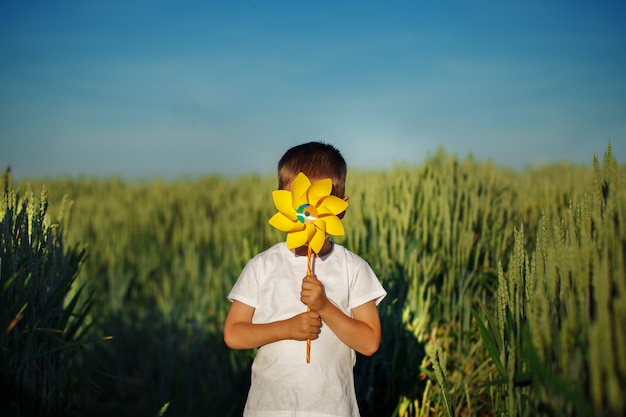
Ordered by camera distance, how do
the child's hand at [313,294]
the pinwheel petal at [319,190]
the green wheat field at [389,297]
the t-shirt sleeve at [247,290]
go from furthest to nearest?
the t-shirt sleeve at [247,290] → the pinwheel petal at [319,190] → the child's hand at [313,294] → the green wheat field at [389,297]

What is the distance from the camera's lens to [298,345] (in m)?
2.02

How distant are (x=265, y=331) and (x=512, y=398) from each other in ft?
2.54

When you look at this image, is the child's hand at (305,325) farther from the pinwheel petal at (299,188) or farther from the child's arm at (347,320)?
the pinwheel petal at (299,188)

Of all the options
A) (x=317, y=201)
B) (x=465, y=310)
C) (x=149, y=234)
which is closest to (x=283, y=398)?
(x=317, y=201)

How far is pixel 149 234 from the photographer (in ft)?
22.2

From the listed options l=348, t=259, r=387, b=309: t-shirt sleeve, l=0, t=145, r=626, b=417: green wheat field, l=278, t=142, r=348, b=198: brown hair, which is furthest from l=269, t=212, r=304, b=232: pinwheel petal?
l=0, t=145, r=626, b=417: green wheat field

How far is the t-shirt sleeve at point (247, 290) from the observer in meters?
2.10

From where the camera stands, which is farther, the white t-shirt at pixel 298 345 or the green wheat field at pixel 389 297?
the white t-shirt at pixel 298 345

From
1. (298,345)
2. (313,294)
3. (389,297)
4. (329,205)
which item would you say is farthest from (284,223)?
(389,297)

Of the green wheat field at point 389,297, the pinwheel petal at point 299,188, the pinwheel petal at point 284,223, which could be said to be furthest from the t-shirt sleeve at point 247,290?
the green wheat field at point 389,297

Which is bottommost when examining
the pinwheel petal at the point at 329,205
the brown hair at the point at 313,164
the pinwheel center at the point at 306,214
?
the pinwheel center at the point at 306,214

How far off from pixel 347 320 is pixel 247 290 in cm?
37

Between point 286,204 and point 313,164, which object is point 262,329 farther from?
point 313,164

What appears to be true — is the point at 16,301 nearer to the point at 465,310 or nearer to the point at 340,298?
the point at 340,298
